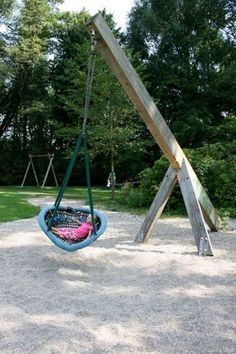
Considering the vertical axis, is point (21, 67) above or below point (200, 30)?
below

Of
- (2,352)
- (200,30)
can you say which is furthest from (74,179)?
(2,352)

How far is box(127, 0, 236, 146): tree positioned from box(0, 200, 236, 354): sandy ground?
47.6 feet

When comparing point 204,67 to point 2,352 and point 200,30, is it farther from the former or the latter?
point 2,352

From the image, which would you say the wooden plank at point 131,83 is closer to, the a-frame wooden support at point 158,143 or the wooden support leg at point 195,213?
the a-frame wooden support at point 158,143

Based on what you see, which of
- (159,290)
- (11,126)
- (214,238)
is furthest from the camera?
(11,126)

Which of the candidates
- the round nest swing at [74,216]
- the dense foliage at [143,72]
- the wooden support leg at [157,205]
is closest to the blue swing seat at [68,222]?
the round nest swing at [74,216]

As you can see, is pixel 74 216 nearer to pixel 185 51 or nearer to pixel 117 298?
pixel 117 298

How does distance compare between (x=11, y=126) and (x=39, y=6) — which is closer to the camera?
(x=39, y=6)

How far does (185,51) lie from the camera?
1998 centimetres

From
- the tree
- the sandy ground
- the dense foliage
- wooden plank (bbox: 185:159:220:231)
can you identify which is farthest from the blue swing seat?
the tree

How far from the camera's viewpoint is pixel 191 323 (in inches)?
115

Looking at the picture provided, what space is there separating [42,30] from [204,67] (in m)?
Result: 7.95

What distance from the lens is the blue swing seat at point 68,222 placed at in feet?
13.7

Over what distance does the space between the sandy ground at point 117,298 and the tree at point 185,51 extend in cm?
1452
